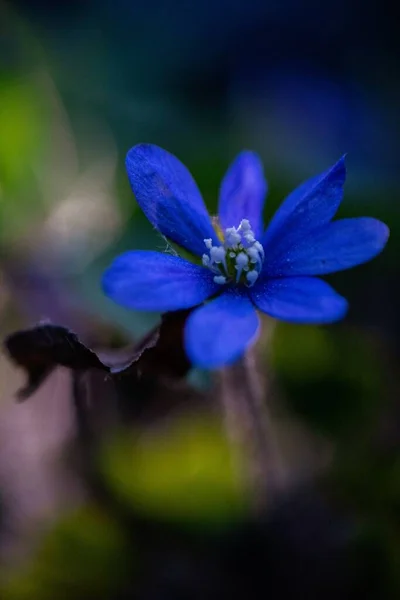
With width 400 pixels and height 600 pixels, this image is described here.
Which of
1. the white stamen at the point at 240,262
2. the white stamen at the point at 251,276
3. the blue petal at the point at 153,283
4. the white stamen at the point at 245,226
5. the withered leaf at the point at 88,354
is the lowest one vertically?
the withered leaf at the point at 88,354

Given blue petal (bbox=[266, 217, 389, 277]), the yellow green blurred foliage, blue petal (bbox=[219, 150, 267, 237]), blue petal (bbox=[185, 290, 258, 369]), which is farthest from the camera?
the yellow green blurred foliage

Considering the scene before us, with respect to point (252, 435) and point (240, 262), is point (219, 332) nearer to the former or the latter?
point (240, 262)

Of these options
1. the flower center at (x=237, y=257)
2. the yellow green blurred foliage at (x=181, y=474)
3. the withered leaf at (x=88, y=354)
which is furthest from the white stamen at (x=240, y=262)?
the yellow green blurred foliage at (x=181, y=474)

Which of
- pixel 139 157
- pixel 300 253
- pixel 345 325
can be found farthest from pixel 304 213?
pixel 345 325

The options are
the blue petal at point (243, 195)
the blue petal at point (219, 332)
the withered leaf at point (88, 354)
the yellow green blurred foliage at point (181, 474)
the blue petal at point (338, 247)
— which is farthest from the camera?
the yellow green blurred foliage at point (181, 474)

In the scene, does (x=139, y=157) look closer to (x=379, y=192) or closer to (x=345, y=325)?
(x=345, y=325)

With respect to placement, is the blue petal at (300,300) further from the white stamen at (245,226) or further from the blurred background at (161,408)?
the blurred background at (161,408)

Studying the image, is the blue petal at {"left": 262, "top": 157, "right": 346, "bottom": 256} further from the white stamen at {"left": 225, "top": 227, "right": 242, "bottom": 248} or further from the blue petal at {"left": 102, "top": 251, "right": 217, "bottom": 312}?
the blue petal at {"left": 102, "top": 251, "right": 217, "bottom": 312}

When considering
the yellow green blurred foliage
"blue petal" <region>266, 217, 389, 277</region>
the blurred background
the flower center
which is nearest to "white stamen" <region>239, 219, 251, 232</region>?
the flower center
